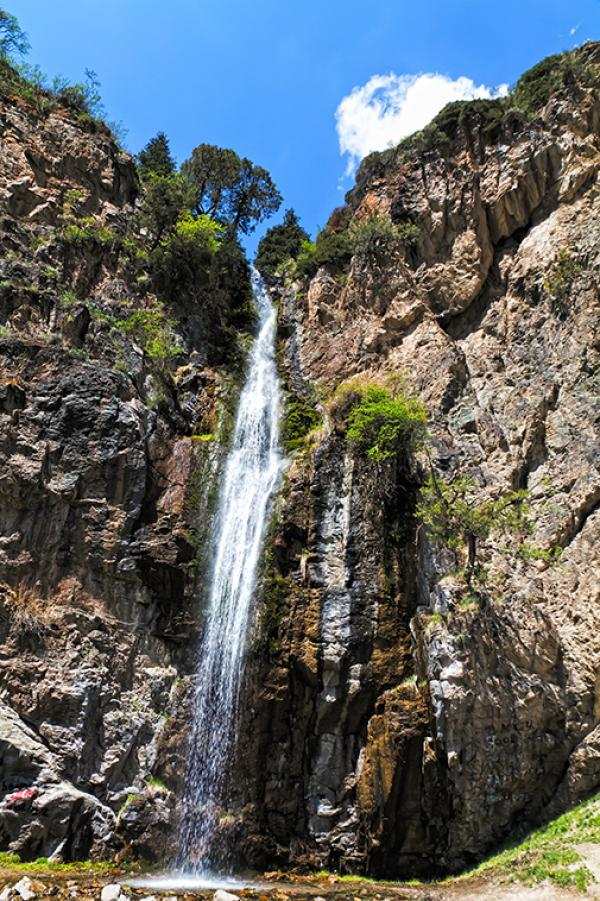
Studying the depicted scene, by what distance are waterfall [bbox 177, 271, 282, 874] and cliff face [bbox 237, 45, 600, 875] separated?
842 millimetres

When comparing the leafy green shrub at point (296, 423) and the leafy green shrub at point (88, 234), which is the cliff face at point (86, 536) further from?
the leafy green shrub at point (296, 423)

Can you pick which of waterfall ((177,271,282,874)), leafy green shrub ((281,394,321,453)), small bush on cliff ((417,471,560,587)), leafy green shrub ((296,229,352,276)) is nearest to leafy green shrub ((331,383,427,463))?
small bush on cliff ((417,471,560,587))

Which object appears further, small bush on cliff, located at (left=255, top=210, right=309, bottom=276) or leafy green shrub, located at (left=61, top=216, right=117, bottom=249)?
small bush on cliff, located at (left=255, top=210, right=309, bottom=276)

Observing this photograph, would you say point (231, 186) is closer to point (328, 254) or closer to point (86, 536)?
point (328, 254)

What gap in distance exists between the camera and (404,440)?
62.2ft

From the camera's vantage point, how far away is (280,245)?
35594 millimetres

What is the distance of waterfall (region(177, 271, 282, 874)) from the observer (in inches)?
570

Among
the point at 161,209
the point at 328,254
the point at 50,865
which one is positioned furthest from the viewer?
the point at 328,254

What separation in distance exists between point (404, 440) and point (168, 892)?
42.3ft

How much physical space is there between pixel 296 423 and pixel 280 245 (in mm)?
17379

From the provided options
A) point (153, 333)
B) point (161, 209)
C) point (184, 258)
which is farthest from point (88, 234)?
point (161, 209)

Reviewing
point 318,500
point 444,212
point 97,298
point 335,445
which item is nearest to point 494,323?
point 444,212

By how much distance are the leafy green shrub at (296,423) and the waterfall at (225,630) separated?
37 cm

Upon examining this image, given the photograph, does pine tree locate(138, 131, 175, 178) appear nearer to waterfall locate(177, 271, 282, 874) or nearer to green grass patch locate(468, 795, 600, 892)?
waterfall locate(177, 271, 282, 874)
